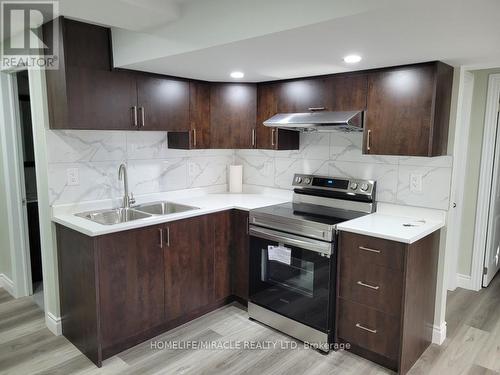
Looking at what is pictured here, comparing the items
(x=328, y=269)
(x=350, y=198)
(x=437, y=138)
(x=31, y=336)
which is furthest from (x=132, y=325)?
(x=437, y=138)

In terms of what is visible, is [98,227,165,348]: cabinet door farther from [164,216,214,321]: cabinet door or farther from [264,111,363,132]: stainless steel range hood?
[264,111,363,132]: stainless steel range hood

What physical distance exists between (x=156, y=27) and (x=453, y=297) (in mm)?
3344

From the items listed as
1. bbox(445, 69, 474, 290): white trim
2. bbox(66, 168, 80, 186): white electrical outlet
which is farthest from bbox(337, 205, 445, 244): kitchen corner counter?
bbox(66, 168, 80, 186): white electrical outlet

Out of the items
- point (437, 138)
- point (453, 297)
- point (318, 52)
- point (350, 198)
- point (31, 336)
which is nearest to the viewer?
point (318, 52)

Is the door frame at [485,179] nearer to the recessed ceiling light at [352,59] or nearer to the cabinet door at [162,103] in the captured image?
the recessed ceiling light at [352,59]

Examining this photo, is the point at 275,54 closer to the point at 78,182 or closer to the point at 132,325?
the point at 78,182

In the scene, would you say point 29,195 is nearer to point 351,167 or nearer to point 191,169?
point 191,169

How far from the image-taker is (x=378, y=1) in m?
1.45

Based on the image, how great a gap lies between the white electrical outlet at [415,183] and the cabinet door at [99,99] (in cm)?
210

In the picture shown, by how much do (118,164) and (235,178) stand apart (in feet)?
3.82

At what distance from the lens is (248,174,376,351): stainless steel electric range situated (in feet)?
8.53

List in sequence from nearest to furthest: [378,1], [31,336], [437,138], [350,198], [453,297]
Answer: [378,1] < [437,138] < [31,336] < [350,198] < [453,297]

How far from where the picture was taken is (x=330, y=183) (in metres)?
3.16

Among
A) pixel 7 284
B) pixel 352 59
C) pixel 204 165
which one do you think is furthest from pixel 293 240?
pixel 7 284
